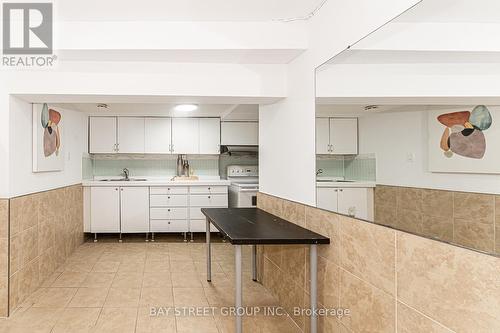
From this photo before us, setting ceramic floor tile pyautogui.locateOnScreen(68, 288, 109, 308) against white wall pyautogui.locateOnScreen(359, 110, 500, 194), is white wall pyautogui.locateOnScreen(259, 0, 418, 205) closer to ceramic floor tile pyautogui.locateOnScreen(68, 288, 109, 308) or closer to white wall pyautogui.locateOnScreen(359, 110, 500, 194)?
white wall pyautogui.locateOnScreen(359, 110, 500, 194)

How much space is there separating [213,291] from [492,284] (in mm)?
3057

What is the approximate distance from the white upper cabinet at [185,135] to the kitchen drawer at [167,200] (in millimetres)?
822

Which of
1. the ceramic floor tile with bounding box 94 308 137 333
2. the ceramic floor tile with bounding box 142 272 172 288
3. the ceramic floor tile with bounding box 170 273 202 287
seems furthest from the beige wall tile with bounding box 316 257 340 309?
the ceramic floor tile with bounding box 142 272 172 288

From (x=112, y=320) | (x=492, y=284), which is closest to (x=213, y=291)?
(x=112, y=320)

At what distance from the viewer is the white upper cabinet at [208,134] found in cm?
677

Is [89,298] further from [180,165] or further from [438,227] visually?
[180,165]

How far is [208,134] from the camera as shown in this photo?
6773 millimetres

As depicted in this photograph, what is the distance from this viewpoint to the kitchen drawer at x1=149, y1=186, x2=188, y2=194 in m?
6.30

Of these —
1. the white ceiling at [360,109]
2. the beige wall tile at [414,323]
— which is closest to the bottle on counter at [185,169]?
the white ceiling at [360,109]

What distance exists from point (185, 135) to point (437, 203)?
5.54 meters

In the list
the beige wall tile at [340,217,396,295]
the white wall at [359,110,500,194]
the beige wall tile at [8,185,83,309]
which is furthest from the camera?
the beige wall tile at [8,185,83,309]

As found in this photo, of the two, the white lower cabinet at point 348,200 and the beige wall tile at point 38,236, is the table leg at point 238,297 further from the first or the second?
the beige wall tile at point 38,236

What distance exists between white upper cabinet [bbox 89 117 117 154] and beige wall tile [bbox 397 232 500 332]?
566 cm

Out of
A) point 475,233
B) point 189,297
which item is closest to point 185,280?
point 189,297
